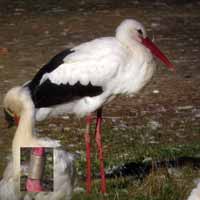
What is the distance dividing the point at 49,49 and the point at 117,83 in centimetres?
499

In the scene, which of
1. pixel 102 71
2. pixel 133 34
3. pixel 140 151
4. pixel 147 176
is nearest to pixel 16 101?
pixel 147 176

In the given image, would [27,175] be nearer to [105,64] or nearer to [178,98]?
[105,64]

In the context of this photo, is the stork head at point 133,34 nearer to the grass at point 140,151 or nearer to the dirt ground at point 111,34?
the grass at point 140,151

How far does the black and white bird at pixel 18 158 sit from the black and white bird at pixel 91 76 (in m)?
1.98

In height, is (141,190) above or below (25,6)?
above

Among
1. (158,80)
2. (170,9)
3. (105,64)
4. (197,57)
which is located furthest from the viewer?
(170,9)

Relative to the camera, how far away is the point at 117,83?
7.82 metres

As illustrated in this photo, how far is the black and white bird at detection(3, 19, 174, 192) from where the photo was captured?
25.6ft

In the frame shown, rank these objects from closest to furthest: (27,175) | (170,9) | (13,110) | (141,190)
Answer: (27,175) → (13,110) → (141,190) → (170,9)

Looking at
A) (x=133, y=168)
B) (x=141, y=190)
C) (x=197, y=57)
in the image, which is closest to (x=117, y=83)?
(x=133, y=168)

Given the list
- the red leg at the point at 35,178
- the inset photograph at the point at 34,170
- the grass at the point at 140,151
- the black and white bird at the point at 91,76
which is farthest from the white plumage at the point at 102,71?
the red leg at the point at 35,178

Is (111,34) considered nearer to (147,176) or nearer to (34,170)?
(147,176)

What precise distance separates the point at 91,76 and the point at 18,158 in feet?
8.27

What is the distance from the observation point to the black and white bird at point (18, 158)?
5.48 meters
